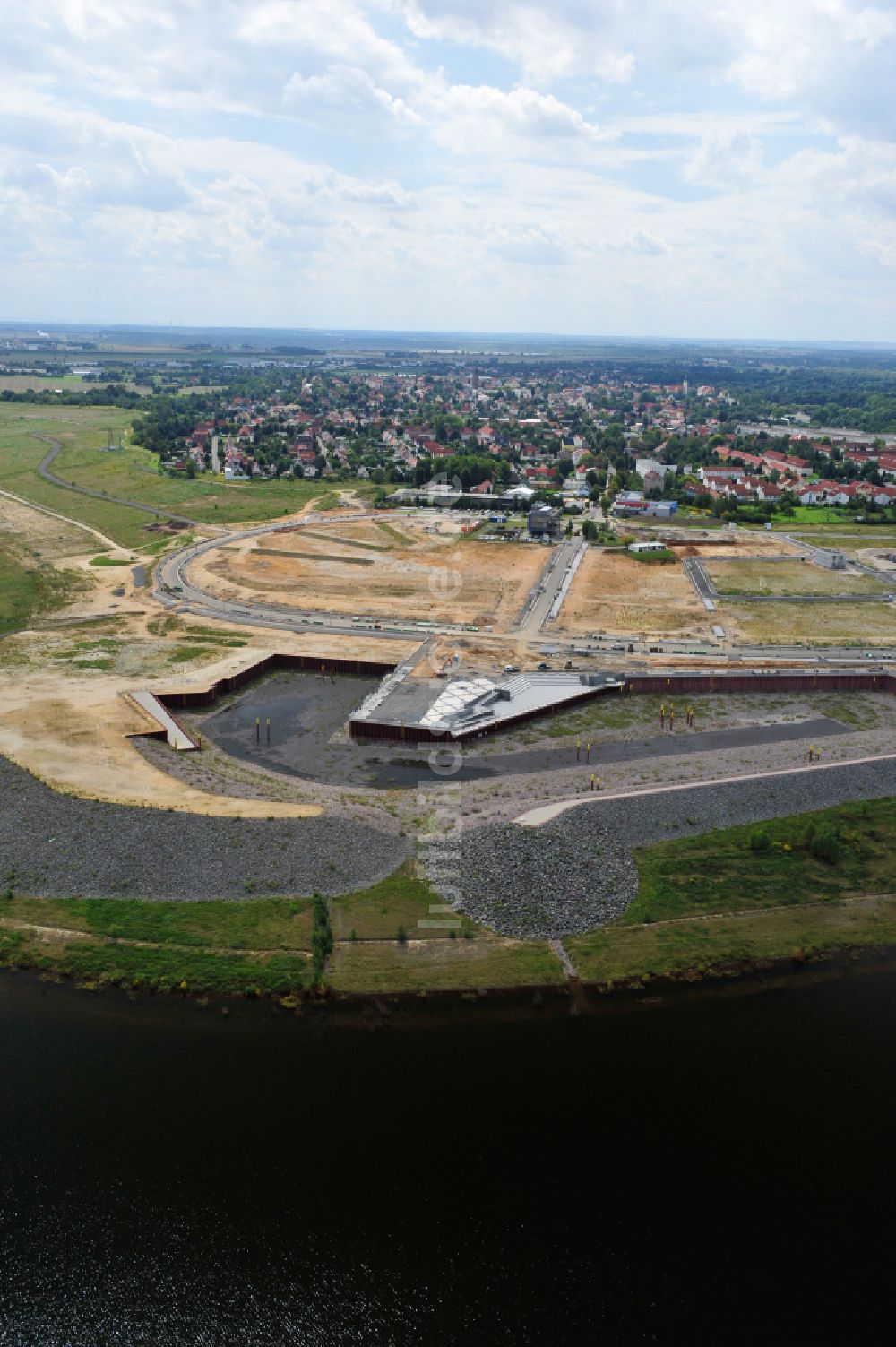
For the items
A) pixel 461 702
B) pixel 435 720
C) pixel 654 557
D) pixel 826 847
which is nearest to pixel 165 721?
pixel 435 720

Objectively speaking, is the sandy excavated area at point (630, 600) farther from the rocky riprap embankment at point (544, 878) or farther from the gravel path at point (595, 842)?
the rocky riprap embankment at point (544, 878)

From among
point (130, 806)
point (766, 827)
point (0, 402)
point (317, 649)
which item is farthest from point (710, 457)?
point (0, 402)

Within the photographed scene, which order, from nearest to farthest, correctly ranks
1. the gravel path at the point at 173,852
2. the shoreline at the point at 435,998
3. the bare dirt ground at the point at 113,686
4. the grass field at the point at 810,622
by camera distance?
the shoreline at the point at 435,998
the gravel path at the point at 173,852
the bare dirt ground at the point at 113,686
the grass field at the point at 810,622

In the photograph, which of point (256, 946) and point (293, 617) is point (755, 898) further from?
point (293, 617)

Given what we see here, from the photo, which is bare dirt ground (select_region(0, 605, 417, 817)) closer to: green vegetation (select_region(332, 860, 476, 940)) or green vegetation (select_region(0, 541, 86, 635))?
Answer: green vegetation (select_region(0, 541, 86, 635))

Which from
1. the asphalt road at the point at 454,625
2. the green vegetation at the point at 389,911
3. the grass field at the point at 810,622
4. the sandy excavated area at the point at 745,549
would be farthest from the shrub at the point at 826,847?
the sandy excavated area at the point at 745,549
